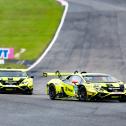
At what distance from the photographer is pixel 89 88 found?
2289 cm

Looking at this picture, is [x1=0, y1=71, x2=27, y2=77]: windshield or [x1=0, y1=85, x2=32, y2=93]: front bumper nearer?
[x1=0, y1=85, x2=32, y2=93]: front bumper

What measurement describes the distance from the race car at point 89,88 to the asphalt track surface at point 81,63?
0.35 m

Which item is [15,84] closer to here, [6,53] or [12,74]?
[12,74]

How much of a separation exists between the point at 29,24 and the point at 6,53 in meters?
12.7

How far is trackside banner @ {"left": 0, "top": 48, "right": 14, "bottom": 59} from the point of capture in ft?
147

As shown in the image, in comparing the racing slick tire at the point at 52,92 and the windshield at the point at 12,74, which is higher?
the windshield at the point at 12,74

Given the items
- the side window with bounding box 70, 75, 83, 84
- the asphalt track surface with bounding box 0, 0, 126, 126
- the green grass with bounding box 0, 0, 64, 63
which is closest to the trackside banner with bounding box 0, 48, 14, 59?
the green grass with bounding box 0, 0, 64, 63

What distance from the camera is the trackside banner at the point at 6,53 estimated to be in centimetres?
4477

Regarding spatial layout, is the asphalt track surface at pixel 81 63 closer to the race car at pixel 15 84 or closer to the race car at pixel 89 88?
the race car at pixel 89 88

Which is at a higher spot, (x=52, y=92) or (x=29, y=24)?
(x=29, y=24)

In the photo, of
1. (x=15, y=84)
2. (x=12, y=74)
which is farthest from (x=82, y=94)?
(x=12, y=74)

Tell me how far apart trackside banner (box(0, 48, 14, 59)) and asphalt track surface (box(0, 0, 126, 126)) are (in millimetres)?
2597

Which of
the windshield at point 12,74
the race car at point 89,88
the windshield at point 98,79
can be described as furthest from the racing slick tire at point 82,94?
the windshield at point 12,74

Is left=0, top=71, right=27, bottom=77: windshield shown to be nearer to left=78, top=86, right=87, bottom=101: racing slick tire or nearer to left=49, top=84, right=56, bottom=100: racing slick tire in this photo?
left=49, top=84, right=56, bottom=100: racing slick tire
